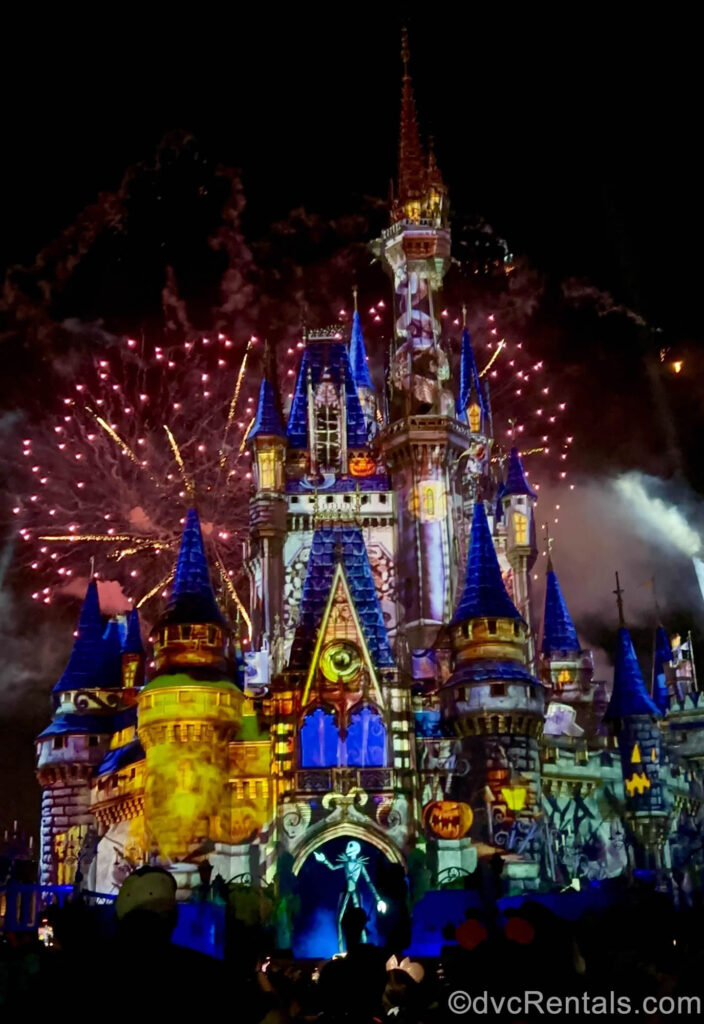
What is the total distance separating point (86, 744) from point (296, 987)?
34998 mm

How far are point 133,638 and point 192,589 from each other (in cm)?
911

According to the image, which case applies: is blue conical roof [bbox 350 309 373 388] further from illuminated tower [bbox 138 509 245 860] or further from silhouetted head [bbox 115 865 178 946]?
silhouetted head [bbox 115 865 178 946]

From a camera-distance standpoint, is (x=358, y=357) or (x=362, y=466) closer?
(x=362, y=466)

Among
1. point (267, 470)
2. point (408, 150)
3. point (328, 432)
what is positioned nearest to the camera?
point (267, 470)

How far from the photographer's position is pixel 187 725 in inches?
1394

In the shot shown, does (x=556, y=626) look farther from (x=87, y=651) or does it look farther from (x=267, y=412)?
(x=87, y=651)

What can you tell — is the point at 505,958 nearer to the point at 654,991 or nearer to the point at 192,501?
the point at 654,991

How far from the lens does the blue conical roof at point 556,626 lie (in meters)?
50.7

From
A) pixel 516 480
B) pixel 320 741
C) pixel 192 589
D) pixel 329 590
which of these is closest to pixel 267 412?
pixel 516 480

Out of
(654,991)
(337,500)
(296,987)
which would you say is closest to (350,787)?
(337,500)

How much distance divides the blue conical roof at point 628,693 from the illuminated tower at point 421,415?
6823 millimetres

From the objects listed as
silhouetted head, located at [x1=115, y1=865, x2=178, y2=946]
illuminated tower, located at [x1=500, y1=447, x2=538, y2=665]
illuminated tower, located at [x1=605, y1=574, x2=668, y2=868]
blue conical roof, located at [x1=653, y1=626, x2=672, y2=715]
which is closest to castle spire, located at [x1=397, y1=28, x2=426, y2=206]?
illuminated tower, located at [x1=500, y1=447, x2=538, y2=665]

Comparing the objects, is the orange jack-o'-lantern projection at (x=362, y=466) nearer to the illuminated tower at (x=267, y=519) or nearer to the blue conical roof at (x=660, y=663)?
the illuminated tower at (x=267, y=519)

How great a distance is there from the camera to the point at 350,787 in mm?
34844
